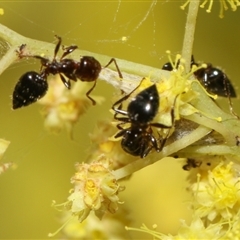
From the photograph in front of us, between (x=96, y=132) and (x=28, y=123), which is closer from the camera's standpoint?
(x=96, y=132)

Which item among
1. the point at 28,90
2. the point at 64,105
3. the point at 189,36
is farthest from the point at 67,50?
the point at 64,105

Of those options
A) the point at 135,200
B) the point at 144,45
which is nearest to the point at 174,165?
the point at 135,200

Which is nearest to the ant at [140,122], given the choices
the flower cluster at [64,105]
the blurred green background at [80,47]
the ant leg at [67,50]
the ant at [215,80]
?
the ant leg at [67,50]

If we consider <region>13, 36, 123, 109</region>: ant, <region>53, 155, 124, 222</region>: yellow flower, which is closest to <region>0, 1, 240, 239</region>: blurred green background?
<region>13, 36, 123, 109</region>: ant

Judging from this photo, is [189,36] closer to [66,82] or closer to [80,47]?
[66,82]

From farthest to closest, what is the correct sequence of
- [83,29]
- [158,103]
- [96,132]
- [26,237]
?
1. [83,29]
2. [26,237]
3. [96,132]
4. [158,103]

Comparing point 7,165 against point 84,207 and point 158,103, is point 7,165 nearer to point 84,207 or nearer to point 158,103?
point 84,207
